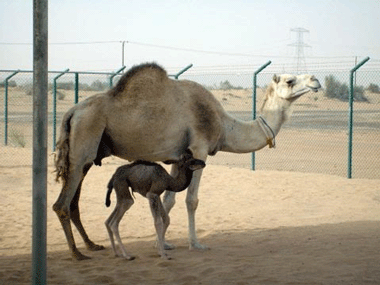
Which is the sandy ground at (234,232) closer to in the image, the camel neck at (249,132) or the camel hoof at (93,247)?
the camel hoof at (93,247)

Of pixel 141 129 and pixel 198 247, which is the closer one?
pixel 141 129

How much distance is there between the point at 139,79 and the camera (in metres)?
7.86

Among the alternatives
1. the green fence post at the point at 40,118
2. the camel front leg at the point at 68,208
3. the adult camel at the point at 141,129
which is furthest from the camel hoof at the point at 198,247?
the green fence post at the point at 40,118

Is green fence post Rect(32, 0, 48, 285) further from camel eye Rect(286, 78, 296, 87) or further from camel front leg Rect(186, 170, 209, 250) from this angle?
camel eye Rect(286, 78, 296, 87)

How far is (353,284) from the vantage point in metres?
5.96

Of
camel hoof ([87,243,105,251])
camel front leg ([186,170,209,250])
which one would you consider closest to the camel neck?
camel front leg ([186,170,209,250])

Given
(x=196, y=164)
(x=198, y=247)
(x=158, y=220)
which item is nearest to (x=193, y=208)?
(x=198, y=247)

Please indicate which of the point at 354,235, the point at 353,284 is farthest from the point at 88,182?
the point at 353,284

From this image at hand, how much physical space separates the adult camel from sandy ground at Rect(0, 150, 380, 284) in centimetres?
65

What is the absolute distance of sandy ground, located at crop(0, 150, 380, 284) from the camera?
6.49 m

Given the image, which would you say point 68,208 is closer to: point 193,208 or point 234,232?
point 193,208

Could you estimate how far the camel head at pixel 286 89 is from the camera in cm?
846

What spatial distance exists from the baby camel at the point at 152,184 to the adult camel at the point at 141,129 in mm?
300

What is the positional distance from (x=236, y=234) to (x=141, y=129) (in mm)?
2149
